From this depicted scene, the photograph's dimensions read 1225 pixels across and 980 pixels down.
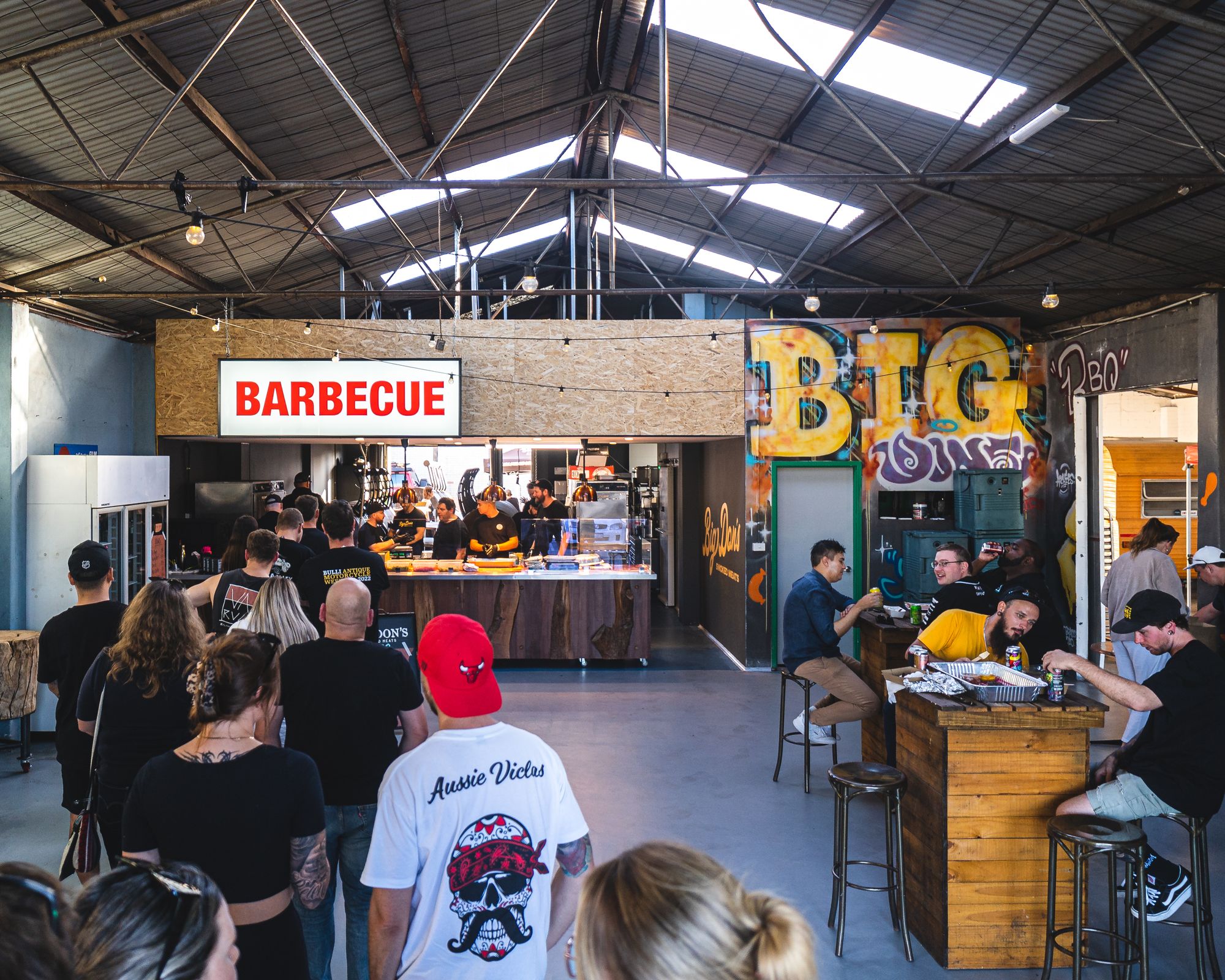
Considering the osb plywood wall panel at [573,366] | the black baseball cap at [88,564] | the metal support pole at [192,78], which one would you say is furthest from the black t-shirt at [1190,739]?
the osb plywood wall panel at [573,366]

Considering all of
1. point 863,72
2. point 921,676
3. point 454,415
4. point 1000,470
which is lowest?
point 921,676

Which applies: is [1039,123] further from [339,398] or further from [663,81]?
[339,398]

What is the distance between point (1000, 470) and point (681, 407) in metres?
3.53

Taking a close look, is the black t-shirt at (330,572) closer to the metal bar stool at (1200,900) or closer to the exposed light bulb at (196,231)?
the exposed light bulb at (196,231)

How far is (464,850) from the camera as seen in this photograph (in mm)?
1989

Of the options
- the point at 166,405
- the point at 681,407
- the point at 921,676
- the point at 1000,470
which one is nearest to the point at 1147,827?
the point at 921,676

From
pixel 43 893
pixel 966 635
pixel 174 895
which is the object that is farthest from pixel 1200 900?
pixel 43 893

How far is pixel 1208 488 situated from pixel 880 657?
11.8 feet

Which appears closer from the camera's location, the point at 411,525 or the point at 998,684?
the point at 998,684

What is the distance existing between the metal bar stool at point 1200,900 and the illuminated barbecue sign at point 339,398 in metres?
7.70

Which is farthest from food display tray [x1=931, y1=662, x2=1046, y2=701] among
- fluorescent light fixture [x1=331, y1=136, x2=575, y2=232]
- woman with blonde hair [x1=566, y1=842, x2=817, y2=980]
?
fluorescent light fixture [x1=331, y1=136, x2=575, y2=232]

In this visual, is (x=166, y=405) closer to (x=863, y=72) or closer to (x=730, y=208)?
(x=730, y=208)

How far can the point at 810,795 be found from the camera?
5.90m

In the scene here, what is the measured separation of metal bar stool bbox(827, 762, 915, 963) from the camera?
13.1 ft
